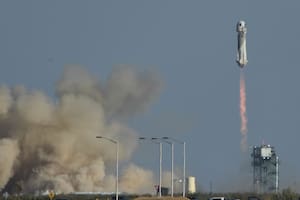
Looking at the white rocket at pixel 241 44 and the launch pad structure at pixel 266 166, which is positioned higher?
the white rocket at pixel 241 44

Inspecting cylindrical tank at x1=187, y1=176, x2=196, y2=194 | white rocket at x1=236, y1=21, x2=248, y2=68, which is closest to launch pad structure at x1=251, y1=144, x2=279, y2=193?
cylindrical tank at x1=187, y1=176, x2=196, y2=194

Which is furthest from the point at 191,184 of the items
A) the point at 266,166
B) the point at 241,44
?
the point at 241,44

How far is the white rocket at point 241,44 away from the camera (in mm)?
154375

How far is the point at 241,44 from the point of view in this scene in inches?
6161

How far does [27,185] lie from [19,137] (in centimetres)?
628

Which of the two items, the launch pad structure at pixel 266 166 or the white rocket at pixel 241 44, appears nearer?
the white rocket at pixel 241 44

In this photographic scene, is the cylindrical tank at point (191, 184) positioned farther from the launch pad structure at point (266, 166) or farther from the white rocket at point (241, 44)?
the white rocket at point (241, 44)

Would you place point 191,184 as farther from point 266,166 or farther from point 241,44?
point 241,44

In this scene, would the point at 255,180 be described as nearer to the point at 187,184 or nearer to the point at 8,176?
the point at 187,184

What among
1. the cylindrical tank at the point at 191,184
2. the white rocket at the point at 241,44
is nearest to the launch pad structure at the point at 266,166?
the cylindrical tank at the point at 191,184

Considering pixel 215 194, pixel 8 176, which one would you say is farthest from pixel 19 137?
pixel 215 194

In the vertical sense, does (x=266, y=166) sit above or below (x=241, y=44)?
below

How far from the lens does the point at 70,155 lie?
555ft

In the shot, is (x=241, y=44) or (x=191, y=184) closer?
(x=241, y=44)
